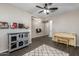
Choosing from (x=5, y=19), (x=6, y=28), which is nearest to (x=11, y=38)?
(x=6, y=28)

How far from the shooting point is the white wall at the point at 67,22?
328cm

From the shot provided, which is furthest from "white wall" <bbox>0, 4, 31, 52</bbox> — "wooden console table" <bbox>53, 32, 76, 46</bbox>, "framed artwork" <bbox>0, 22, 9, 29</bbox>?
"wooden console table" <bbox>53, 32, 76, 46</bbox>

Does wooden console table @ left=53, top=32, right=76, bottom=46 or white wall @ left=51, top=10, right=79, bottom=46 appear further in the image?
wooden console table @ left=53, top=32, right=76, bottom=46

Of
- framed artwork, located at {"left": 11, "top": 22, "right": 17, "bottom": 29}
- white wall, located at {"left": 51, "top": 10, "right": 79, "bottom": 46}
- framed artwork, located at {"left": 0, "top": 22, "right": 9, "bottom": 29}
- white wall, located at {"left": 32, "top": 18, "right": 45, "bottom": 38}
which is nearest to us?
framed artwork, located at {"left": 0, "top": 22, "right": 9, "bottom": 29}

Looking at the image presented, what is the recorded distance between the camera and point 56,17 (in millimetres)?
3230

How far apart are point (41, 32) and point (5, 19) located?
3536mm

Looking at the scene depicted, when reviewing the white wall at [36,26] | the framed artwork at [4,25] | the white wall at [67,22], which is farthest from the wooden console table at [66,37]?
the framed artwork at [4,25]

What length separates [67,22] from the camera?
3.44 meters

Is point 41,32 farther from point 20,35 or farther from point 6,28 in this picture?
point 6,28

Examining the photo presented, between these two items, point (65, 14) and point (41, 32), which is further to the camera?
point (41, 32)

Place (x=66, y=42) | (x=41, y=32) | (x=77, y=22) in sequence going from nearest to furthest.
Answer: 1. (x=77, y=22)
2. (x=66, y=42)
3. (x=41, y=32)

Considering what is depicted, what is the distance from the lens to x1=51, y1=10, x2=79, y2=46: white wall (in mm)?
3281

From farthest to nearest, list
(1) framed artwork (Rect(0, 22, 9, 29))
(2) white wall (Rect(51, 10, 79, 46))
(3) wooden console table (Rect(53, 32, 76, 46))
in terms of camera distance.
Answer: (3) wooden console table (Rect(53, 32, 76, 46)), (2) white wall (Rect(51, 10, 79, 46)), (1) framed artwork (Rect(0, 22, 9, 29))

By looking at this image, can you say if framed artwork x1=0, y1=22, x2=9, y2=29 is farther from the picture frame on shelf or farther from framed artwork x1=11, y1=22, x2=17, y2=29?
framed artwork x1=11, y1=22, x2=17, y2=29
